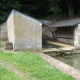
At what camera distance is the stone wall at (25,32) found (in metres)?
14.9

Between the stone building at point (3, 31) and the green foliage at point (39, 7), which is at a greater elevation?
the green foliage at point (39, 7)

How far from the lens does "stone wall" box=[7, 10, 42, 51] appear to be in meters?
14.9

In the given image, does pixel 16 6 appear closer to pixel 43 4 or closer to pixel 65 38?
pixel 43 4

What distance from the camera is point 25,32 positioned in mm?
15109

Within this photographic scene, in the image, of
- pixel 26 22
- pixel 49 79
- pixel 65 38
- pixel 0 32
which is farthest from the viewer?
pixel 0 32

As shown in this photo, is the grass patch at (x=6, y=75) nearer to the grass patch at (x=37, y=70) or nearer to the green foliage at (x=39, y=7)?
the grass patch at (x=37, y=70)

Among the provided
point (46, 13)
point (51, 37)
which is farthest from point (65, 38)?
point (46, 13)

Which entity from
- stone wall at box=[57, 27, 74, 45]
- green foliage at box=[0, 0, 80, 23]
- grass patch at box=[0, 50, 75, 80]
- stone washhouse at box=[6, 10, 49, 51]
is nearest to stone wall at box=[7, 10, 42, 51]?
stone washhouse at box=[6, 10, 49, 51]

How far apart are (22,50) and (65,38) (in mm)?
8348

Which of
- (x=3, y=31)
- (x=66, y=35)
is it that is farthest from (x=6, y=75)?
(x=3, y=31)

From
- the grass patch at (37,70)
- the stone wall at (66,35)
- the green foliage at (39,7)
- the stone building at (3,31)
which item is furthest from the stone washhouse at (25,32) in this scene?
the green foliage at (39,7)

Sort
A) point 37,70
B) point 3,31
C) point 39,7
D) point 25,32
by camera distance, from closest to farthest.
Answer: point 37,70 < point 25,32 < point 3,31 < point 39,7

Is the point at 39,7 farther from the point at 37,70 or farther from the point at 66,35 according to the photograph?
the point at 37,70

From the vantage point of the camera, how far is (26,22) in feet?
49.5
